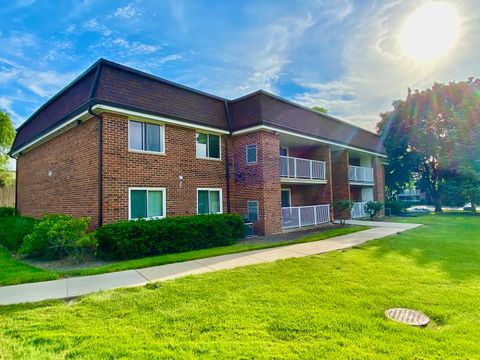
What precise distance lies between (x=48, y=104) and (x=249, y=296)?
14.1m

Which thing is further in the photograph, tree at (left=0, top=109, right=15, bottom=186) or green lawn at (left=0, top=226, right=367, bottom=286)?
tree at (left=0, top=109, right=15, bottom=186)

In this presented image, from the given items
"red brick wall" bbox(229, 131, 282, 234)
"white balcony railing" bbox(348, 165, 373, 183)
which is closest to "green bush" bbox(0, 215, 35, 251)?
"red brick wall" bbox(229, 131, 282, 234)

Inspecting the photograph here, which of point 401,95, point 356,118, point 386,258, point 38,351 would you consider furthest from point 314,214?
point 401,95

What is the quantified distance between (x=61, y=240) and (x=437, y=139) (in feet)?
105

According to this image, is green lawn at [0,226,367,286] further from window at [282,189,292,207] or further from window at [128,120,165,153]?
window at [282,189,292,207]

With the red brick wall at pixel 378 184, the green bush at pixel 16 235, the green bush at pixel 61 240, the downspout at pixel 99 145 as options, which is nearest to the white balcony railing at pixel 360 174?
the red brick wall at pixel 378 184

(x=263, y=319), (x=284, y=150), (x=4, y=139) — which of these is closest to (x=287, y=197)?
(x=284, y=150)

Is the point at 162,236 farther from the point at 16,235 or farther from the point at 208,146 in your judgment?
the point at 16,235

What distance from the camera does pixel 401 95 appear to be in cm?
2953

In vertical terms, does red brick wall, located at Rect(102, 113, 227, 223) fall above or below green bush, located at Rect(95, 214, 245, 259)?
above

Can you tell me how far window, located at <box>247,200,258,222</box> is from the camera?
41.8ft

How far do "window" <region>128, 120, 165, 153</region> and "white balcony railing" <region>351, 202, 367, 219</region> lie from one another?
14.4 m

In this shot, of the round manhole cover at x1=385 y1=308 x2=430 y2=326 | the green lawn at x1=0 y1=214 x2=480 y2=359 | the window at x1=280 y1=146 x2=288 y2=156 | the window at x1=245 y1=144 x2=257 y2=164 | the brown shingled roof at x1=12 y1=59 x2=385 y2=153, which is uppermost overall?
the brown shingled roof at x1=12 y1=59 x2=385 y2=153

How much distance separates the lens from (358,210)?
65.3 feet
